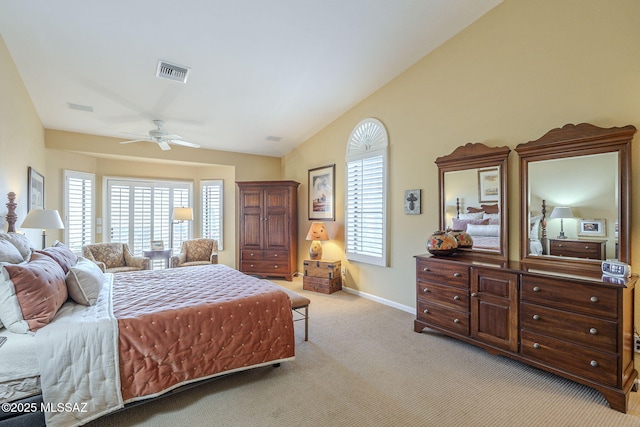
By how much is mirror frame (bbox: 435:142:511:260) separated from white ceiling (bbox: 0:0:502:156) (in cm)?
146

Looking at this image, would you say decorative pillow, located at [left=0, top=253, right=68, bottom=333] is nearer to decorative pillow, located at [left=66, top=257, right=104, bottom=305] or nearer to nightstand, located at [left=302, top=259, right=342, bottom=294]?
decorative pillow, located at [left=66, top=257, right=104, bottom=305]

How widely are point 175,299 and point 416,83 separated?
387 centimetres

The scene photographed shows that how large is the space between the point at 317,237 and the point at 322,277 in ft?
2.31

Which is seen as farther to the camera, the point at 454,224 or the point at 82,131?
the point at 82,131

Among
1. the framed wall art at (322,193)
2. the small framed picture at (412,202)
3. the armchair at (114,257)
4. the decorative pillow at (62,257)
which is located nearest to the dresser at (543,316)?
the small framed picture at (412,202)

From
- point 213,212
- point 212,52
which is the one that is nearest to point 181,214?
point 213,212

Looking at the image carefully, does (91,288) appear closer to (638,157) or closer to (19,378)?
(19,378)

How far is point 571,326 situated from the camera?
7.43 ft

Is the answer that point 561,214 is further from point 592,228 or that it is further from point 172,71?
point 172,71

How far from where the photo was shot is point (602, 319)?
2.12m

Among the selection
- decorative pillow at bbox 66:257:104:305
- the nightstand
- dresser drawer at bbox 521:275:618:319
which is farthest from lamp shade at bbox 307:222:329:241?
decorative pillow at bbox 66:257:104:305

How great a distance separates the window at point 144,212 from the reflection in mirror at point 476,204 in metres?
5.50

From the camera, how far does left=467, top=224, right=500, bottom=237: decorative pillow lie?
3.22 metres

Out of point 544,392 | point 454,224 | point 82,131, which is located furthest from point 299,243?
point 544,392
